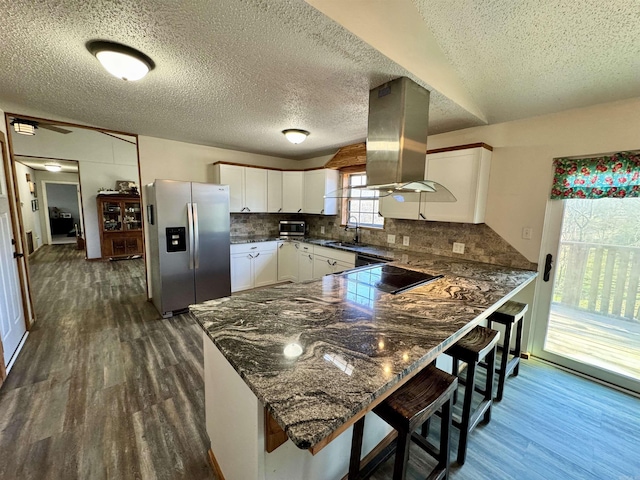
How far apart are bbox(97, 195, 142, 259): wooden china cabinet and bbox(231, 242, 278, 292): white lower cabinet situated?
4246mm

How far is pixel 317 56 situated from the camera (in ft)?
5.01

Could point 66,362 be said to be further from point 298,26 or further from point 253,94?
point 298,26

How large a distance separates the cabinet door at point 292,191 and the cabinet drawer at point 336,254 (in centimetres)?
94

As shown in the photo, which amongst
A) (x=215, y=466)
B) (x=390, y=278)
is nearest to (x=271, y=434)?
(x=215, y=466)

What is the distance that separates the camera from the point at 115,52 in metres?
1.49

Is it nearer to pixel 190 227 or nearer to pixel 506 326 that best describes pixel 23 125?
pixel 190 227

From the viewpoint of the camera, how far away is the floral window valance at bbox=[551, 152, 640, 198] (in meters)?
2.00

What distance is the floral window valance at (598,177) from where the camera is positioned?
1995 mm

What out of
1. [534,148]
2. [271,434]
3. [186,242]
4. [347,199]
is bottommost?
[271,434]

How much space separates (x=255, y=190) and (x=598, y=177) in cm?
402

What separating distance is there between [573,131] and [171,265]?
433 cm

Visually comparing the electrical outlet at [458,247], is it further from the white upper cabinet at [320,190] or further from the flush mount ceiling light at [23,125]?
the flush mount ceiling light at [23,125]

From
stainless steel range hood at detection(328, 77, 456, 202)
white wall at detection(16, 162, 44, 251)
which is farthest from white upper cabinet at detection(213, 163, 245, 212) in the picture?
white wall at detection(16, 162, 44, 251)

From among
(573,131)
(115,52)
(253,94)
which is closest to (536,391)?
(573,131)
